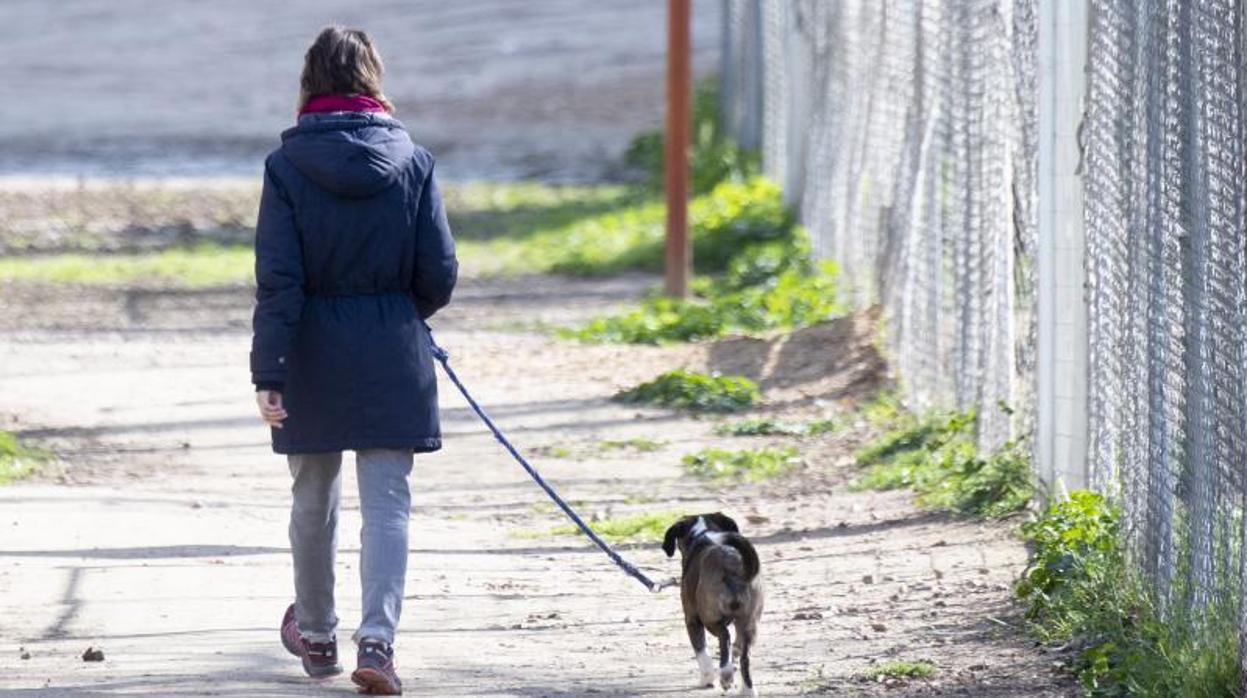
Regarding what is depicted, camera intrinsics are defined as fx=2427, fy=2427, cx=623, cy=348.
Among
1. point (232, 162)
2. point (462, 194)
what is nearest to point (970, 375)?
point (462, 194)

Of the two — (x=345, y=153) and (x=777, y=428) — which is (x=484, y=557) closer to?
(x=345, y=153)

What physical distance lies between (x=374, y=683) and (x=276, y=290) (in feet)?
3.30

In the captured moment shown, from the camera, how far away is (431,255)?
20.2 feet

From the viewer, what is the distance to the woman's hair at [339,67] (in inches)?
242

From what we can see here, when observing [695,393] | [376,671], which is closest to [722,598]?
[376,671]

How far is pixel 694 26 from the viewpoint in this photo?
33812 mm

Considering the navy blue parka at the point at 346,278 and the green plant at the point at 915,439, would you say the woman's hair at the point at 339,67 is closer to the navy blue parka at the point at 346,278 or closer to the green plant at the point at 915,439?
the navy blue parka at the point at 346,278

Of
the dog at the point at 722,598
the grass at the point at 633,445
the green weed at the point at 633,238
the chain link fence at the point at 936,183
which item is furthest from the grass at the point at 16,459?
the green weed at the point at 633,238

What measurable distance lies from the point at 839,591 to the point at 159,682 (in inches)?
92.3

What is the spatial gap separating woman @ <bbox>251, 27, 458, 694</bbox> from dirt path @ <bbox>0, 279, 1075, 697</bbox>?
51 centimetres

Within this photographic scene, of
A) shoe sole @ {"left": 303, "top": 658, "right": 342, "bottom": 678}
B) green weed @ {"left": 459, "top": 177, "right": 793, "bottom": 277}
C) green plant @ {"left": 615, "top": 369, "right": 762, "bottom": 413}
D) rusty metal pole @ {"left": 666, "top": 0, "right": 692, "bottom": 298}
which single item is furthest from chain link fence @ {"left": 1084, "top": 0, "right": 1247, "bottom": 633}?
green weed @ {"left": 459, "top": 177, "right": 793, "bottom": 277}

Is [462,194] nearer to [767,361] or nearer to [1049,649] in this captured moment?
[767,361]

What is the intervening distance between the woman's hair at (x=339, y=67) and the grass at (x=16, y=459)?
3917mm

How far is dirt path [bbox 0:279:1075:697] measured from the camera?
6.50 metres
